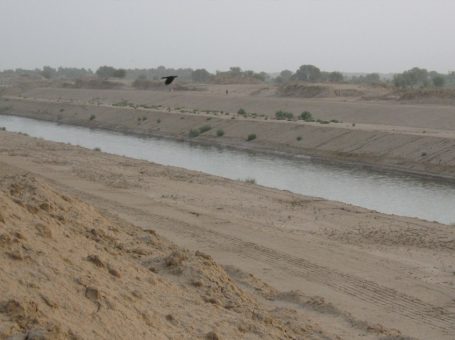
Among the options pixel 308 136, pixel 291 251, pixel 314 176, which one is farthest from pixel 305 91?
pixel 291 251

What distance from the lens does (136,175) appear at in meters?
25.2

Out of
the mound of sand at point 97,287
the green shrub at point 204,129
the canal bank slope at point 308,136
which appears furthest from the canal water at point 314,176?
the mound of sand at point 97,287

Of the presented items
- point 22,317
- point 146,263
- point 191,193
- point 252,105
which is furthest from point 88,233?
point 252,105

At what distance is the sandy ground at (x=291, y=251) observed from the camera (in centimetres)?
945

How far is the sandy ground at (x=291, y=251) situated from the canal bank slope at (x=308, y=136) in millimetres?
12861

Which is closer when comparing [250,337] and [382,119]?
[250,337]

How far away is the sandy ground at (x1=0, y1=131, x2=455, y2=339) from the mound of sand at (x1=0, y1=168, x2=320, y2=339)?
5 cm

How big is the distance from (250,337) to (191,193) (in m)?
14.0

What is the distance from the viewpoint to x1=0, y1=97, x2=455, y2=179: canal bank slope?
34281mm

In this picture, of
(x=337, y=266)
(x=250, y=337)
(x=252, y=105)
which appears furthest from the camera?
(x=252, y=105)

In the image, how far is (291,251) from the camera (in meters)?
14.2

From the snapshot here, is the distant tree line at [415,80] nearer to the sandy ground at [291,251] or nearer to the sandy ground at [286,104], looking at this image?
the sandy ground at [286,104]

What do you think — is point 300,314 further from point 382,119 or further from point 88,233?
point 382,119

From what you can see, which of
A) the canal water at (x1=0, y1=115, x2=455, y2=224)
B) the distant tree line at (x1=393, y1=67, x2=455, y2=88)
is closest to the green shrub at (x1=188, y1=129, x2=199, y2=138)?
the canal water at (x1=0, y1=115, x2=455, y2=224)
